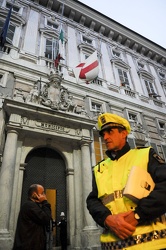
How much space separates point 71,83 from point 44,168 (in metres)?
4.73

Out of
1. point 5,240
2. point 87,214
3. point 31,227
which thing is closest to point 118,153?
point 31,227

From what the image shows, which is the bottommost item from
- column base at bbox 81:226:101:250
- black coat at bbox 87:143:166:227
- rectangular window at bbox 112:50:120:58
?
column base at bbox 81:226:101:250

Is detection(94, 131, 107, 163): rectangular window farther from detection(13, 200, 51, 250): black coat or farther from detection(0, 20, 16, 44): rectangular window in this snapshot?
detection(0, 20, 16, 44): rectangular window

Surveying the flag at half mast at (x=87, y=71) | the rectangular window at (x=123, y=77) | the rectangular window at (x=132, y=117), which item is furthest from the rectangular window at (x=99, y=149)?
the rectangular window at (x=123, y=77)

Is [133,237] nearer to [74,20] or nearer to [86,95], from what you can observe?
[86,95]

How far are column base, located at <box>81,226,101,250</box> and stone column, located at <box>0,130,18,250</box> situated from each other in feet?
7.84

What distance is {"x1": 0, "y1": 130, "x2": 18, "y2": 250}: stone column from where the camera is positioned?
5052mm

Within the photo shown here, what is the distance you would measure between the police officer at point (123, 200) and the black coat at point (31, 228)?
4.80 feet

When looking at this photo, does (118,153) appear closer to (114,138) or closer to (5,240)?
(114,138)

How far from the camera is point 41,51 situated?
408 inches

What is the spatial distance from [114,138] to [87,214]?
5.41 metres

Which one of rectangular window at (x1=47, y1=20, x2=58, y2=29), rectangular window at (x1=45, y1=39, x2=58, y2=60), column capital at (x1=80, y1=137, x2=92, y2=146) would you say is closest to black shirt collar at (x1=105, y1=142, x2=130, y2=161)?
column capital at (x1=80, y1=137, x2=92, y2=146)

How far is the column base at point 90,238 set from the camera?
19.3ft

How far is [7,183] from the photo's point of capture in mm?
5672
